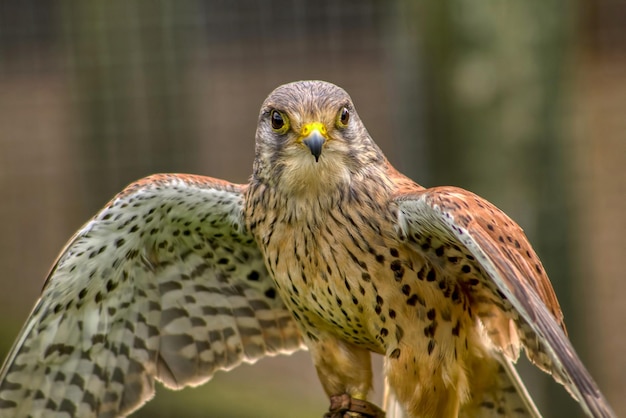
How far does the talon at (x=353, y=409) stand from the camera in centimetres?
431

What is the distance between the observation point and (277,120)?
4207 millimetres

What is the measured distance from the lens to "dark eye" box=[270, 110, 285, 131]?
420 cm

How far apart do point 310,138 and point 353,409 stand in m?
1.07

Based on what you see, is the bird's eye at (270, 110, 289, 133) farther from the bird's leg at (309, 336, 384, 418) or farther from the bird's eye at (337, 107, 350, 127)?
the bird's leg at (309, 336, 384, 418)

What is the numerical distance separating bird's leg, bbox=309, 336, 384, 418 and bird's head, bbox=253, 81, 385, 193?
0.65 metres

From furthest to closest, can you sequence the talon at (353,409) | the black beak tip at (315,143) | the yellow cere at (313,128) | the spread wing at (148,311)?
the spread wing at (148,311) → the talon at (353,409) → the yellow cere at (313,128) → the black beak tip at (315,143)

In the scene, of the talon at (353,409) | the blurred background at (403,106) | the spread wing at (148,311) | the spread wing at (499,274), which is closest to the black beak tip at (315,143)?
the spread wing at (499,274)

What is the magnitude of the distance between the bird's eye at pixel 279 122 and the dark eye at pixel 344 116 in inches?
8.0

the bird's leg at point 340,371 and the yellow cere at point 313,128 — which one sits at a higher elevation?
the yellow cere at point 313,128

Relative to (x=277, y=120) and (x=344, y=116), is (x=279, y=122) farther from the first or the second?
(x=344, y=116)

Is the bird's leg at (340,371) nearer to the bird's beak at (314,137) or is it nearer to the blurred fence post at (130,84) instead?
the bird's beak at (314,137)

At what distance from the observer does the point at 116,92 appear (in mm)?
6547

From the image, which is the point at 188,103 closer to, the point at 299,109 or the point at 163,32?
the point at 163,32

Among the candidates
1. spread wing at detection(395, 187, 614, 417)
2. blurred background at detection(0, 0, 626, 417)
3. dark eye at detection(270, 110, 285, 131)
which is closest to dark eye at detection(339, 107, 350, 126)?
dark eye at detection(270, 110, 285, 131)
